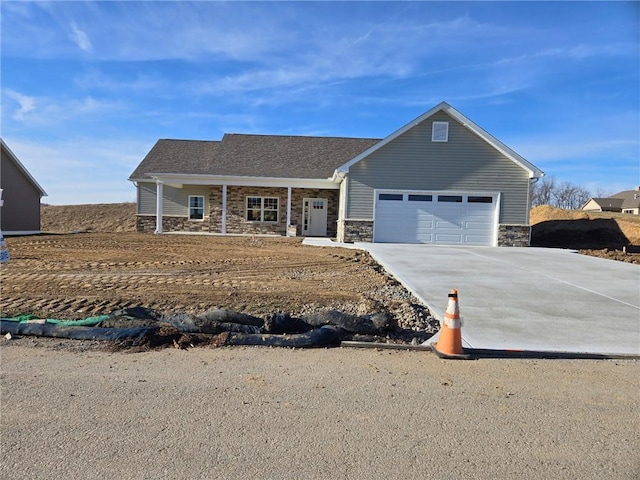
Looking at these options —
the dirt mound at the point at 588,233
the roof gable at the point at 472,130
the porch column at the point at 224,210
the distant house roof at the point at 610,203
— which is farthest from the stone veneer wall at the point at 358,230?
the distant house roof at the point at 610,203

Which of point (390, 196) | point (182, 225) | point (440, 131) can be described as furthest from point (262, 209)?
point (440, 131)

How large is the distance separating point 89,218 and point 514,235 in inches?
1326

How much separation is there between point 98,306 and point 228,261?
5.76m

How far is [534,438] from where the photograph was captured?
3139mm

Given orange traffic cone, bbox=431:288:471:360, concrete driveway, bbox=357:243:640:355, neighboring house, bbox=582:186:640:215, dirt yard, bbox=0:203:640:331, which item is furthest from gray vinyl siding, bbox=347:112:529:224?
neighboring house, bbox=582:186:640:215

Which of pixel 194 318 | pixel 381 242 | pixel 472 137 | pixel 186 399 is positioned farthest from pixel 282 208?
pixel 186 399

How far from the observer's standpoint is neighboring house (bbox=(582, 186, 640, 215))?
62825mm

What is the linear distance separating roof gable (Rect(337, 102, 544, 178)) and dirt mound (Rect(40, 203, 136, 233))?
20.7 meters

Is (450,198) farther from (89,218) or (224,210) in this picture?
(89,218)

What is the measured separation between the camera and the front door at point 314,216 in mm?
24594

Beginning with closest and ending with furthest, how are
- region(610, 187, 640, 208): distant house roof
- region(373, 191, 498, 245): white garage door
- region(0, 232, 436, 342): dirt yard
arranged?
region(0, 232, 436, 342): dirt yard, region(373, 191, 498, 245): white garage door, region(610, 187, 640, 208): distant house roof

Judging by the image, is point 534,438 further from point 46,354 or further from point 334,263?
point 334,263

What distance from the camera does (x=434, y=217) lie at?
1961cm

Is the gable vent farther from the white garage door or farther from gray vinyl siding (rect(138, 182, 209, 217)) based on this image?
gray vinyl siding (rect(138, 182, 209, 217))
